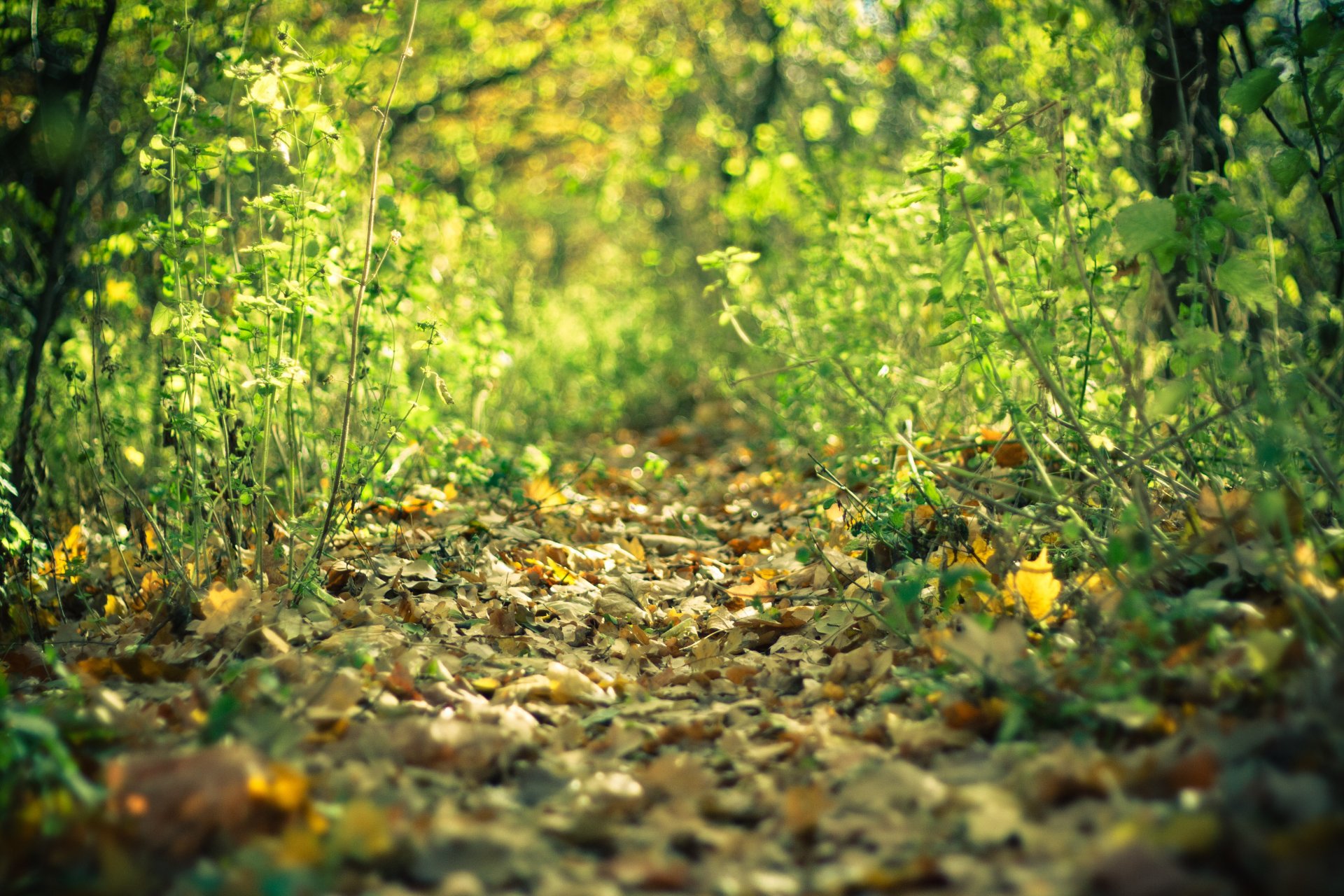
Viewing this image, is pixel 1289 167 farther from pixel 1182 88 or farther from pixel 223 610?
pixel 223 610

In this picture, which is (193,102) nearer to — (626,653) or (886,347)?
(626,653)

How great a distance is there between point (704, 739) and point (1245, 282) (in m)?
1.66

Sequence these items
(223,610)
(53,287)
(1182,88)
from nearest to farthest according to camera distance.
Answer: (223,610)
(1182,88)
(53,287)

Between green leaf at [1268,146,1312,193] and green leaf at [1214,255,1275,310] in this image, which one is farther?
green leaf at [1268,146,1312,193]

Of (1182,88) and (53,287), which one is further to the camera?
(53,287)

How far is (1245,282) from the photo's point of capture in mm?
2189

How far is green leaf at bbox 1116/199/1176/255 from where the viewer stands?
2168 mm

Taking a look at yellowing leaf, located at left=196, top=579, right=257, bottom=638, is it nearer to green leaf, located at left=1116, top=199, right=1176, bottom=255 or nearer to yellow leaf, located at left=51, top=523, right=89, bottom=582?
yellow leaf, located at left=51, top=523, right=89, bottom=582

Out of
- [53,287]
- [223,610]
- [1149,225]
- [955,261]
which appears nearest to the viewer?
[1149,225]

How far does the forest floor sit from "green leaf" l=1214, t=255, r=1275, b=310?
0.55 metres

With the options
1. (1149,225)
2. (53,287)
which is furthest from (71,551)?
(1149,225)

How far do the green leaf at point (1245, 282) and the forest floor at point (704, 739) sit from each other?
21.5 inches

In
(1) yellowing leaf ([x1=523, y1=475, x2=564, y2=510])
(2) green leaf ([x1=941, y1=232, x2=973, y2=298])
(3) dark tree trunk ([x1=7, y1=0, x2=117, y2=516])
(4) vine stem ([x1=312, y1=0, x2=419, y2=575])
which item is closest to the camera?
(2) green leaf ([x1=941, y1=232, x2=973, y2=298])

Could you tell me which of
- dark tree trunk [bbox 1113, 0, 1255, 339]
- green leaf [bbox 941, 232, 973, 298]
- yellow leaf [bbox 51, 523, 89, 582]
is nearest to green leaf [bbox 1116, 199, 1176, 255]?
green leaf [bbox 941, 232, 973, 298]
